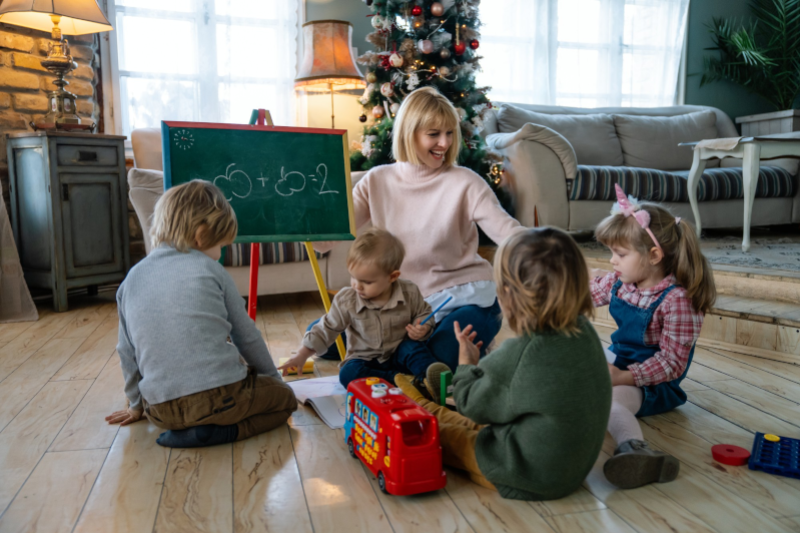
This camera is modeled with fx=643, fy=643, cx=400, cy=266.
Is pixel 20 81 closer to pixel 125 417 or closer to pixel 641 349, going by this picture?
pixel 125 417

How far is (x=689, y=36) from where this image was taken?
5824mm

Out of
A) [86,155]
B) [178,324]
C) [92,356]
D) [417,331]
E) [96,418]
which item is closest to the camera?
[178,324]

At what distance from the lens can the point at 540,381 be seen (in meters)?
1.23

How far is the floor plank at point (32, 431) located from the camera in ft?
4.82

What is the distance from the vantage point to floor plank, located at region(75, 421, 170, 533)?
1.26 m

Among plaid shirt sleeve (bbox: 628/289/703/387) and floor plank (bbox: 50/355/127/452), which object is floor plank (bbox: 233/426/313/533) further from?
plaid shirt sleeve (bbox: 628/289/703/387)

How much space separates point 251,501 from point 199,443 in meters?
0.35

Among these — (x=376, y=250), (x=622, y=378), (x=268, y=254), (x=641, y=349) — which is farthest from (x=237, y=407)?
(x=268, y=254)

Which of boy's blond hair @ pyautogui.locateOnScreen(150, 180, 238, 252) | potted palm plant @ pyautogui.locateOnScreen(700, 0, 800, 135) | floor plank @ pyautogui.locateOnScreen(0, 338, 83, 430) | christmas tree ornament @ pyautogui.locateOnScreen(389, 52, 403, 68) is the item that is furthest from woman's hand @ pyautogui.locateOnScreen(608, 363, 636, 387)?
potted palm plant @ pyautogui.locateOnScreen(700, 0, 800, 135)

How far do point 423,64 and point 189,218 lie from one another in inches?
103

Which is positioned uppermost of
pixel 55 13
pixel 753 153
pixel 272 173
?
pixel 55 13

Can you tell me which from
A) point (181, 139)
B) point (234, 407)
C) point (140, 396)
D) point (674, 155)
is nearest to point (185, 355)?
point (234, 407)

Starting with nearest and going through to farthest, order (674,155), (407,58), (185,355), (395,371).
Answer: (185,355) < (395,371) < (407,58) < (674,155)

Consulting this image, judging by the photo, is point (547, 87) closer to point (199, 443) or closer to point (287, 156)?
point (287, 156)
